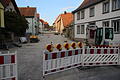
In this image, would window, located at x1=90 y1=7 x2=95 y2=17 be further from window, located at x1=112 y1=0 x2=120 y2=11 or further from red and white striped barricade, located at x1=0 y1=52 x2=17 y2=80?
red and white striped barricade, located at x1=0 y1=52 x2=17 y2=80

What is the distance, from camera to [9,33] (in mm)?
21062

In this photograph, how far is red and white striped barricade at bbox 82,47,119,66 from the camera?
7254 millimetres

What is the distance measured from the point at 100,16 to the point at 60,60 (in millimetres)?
15189

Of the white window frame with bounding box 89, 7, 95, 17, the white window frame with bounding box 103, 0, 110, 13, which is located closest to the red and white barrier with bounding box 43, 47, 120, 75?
the white window frame with bounding box 103, 0, 110, 13

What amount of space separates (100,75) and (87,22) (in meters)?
17.8

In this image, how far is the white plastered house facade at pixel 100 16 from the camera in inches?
644

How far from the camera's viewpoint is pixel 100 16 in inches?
771

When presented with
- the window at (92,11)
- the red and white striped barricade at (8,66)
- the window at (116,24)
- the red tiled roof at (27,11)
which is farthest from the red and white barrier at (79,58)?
the red tiled roof at (27,11)

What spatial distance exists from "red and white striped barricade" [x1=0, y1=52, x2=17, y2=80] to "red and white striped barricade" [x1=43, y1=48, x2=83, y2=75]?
1.24 m

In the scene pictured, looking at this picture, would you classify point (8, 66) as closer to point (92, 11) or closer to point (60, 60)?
point (60, 60)

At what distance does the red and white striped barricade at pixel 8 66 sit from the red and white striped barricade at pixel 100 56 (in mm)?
3662

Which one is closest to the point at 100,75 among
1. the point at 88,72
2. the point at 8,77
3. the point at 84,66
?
the point at 88,72

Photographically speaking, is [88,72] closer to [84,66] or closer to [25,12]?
[84,66]

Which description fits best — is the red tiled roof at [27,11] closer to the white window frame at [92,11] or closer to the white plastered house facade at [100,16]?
the white plastered house facade at [100,16]
